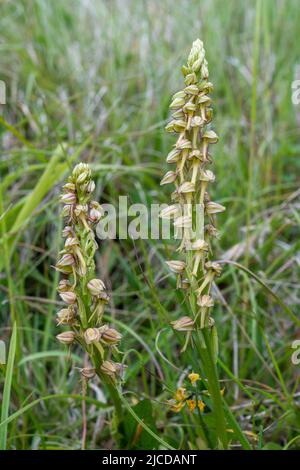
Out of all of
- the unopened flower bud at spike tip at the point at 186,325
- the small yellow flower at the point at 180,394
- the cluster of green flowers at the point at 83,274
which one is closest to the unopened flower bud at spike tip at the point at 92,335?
the cluster of green flowers at the point at 83,274

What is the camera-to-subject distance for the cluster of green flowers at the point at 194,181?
1.10 m

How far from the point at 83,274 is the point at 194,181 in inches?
10.7

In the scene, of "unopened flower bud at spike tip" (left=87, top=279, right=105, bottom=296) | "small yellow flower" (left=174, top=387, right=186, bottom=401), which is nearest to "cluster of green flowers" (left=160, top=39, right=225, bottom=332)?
"unopened flower bud at spike tip" (left=87, top=279, right=105, bottom=296)

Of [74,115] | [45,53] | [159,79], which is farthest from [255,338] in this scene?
[45,53]

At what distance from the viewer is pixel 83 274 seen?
1170mm

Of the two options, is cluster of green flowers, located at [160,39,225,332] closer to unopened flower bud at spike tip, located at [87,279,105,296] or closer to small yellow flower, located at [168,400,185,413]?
unopened flower bud at spike tip, located at [87,279,105,296]

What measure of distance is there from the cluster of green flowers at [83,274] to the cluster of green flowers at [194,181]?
0.48 feet

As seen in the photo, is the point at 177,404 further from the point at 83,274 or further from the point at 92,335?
the point at 83,274

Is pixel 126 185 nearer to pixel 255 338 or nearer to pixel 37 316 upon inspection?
pixel 37 316

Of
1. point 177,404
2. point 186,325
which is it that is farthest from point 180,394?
point 186,325

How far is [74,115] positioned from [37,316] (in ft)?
3.49

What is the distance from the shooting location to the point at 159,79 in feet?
9.84

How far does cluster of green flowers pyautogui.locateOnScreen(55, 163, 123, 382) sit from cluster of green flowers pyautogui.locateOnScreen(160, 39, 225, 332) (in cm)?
15

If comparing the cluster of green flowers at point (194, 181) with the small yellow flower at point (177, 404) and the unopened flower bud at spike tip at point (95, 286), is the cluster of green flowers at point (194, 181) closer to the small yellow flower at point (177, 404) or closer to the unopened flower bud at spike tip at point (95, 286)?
the unopened flower bud at spike tip at point (95, 286)
